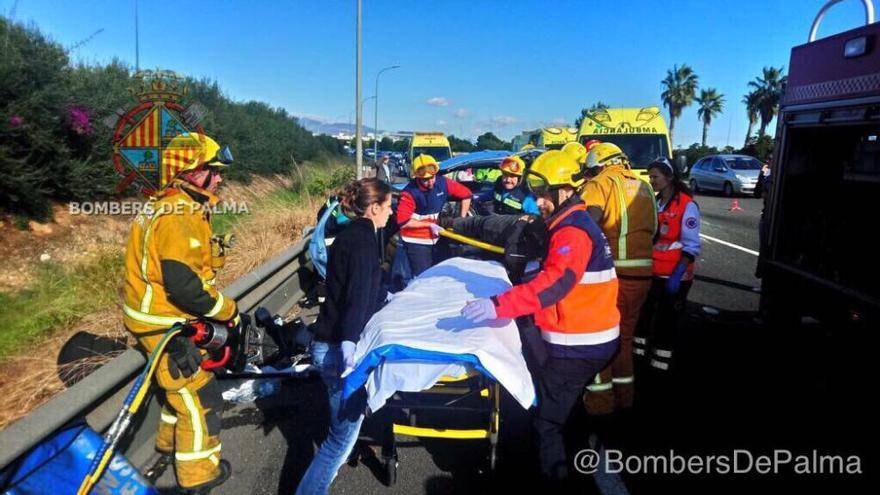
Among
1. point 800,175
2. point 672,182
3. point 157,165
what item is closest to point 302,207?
point 157,165

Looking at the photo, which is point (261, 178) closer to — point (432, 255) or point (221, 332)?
point (432, 255)

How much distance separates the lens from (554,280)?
266cm

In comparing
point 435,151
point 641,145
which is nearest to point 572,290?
point 641,145

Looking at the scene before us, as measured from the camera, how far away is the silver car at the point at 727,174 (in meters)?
19.7

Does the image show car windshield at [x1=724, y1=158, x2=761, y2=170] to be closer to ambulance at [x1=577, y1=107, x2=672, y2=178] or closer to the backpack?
ambulance at [x1=577, y1=107, x2=672, y2=178]

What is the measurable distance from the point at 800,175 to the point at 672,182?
4.75 ft

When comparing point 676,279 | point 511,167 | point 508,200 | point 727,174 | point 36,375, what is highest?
point 727,174

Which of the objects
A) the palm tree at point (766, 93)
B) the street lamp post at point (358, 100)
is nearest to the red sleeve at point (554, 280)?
the street lamp post at point (358, 100)

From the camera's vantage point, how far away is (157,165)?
1027cm

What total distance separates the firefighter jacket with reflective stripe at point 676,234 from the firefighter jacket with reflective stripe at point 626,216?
23.7 inches

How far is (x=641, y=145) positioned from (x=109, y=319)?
9.64 m

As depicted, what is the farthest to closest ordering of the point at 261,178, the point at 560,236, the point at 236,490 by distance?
the point at 261,178 < the point at 236,490 < the point at 560,236

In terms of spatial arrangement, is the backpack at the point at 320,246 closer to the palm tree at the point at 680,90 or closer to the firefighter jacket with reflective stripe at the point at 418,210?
the firefighter jacket with reflective stripe at the point at 418,210

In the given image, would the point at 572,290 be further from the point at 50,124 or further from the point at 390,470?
the point at 50,124
